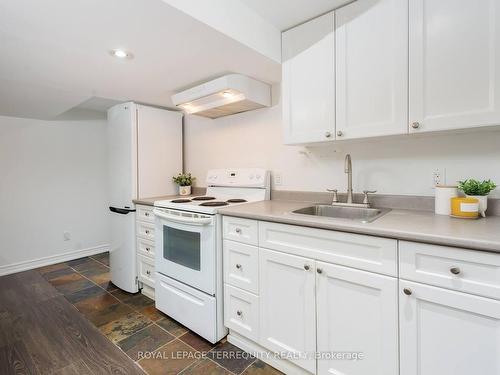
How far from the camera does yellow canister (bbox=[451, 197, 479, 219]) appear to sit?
50.4 inches

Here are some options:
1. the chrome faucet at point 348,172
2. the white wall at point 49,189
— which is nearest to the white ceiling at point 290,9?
the chrome faucet at point 348,172

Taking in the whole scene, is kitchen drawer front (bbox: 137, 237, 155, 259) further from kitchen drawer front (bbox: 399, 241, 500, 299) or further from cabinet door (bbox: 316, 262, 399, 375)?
kitchen drawer front (bbox: 399, 241, 500, 299)

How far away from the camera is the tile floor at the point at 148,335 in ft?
5.28

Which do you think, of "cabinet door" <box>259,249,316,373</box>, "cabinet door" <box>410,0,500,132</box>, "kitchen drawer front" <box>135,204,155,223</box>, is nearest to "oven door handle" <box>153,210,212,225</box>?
"kitchen drawer front" <box>135,204,155,223</box>

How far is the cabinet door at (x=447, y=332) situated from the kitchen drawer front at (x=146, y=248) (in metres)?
2.02

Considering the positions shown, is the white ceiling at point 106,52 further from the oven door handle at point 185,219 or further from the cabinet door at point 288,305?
the cabinet door at point 288,305

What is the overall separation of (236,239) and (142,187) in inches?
55.8

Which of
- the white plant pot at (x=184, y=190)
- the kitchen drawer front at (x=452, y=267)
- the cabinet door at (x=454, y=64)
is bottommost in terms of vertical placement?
the kitchen drawer front at (x=452, y=267)

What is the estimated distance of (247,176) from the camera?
235 centimetres

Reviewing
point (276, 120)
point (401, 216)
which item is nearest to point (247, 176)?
point (276, 120)

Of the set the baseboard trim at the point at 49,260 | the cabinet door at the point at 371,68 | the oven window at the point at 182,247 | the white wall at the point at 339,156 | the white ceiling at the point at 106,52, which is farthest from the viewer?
the baseboard trim at the point at 49,260

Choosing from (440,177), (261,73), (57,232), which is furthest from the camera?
(57,232)

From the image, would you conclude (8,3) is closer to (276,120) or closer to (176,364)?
(276,120)

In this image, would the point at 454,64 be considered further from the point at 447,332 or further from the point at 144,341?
the point at 144,341
